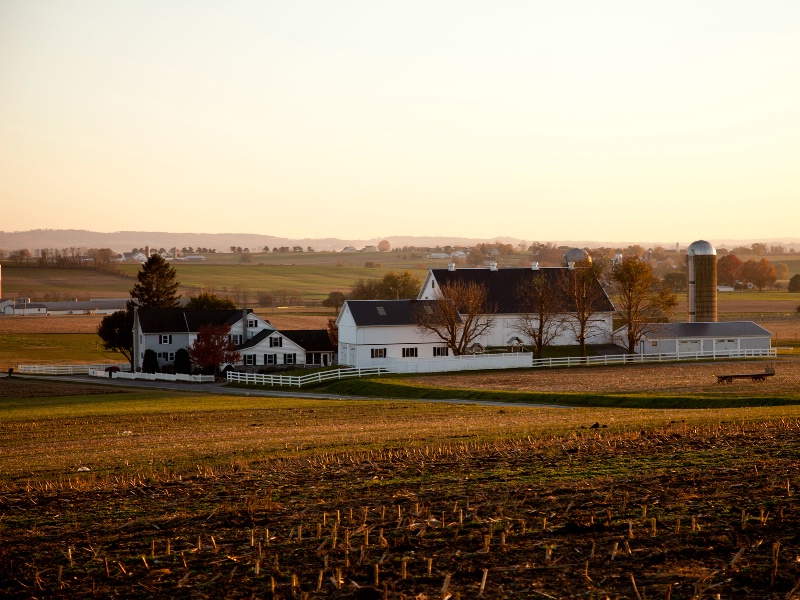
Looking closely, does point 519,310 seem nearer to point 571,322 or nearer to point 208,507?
point 571,322

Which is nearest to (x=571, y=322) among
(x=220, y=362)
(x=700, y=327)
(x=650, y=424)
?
(x=700, y=327)

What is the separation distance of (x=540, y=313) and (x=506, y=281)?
7222mm

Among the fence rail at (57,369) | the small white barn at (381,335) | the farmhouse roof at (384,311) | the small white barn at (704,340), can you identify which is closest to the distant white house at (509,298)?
the small white barn at (704,340)

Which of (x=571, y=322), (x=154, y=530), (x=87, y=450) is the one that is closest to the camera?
(x=154, y=530)

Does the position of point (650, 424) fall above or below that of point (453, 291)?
below

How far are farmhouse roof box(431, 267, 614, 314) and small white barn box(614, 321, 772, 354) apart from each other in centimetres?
543

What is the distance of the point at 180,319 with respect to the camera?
79.6 metres

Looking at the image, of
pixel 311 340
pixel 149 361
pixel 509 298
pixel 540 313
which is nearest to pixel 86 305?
pixel 149 361

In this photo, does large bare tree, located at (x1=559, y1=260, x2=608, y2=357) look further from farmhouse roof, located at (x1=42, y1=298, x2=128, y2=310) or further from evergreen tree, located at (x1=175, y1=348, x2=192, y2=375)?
farmhouse roof, located at (x1=42, y1=298, x2=128, y2=310)

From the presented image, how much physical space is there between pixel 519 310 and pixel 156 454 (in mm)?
53529

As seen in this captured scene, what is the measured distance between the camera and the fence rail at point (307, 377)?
60584mm

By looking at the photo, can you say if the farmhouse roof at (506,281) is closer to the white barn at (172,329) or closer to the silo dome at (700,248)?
the silo dome at (700,248)

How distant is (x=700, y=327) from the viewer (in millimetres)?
74688

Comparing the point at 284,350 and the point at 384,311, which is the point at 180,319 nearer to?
the point at 284,350
